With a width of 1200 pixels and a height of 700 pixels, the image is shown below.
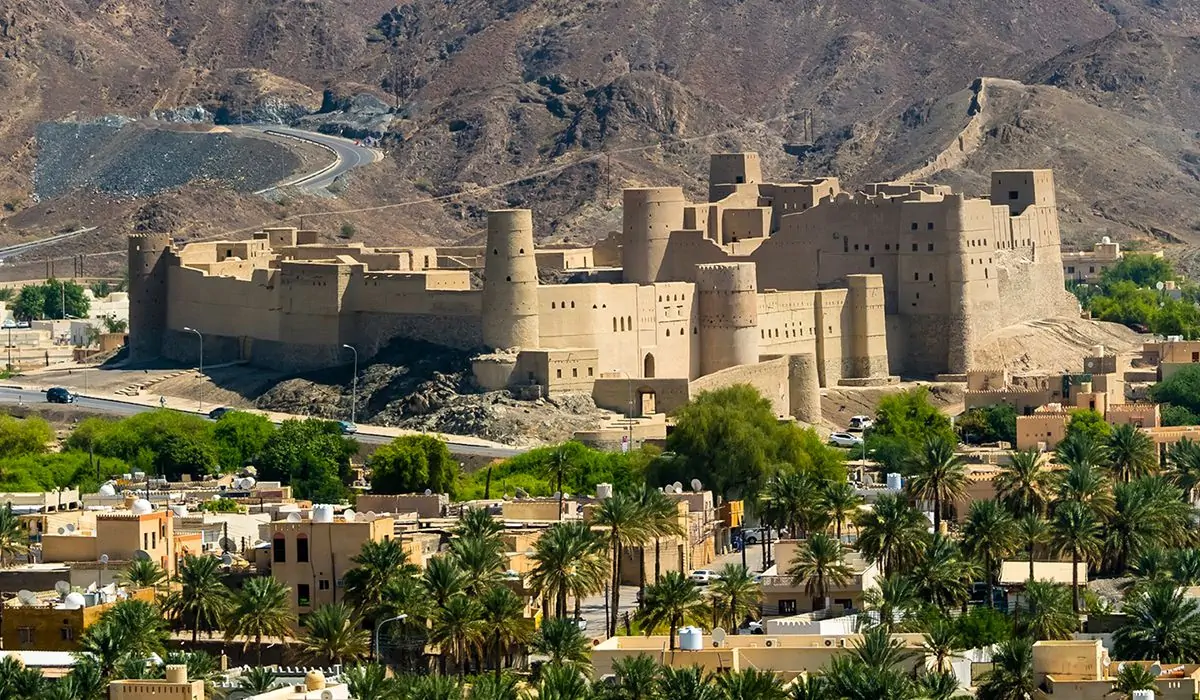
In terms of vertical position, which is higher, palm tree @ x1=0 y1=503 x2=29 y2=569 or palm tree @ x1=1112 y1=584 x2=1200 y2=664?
palm tree @ x1=0 y1=503 x2=29 y2=569

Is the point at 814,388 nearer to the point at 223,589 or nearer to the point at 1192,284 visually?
the point at 223,589

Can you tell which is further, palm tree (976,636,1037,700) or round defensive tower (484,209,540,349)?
round defensive tower (484,209,540,349)

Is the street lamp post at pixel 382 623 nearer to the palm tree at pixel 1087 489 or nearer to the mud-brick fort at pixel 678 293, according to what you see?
the palm tree at pixel 1087 489

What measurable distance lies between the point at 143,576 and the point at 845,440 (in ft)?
126

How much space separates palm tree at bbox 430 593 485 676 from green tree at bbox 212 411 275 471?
114 feet

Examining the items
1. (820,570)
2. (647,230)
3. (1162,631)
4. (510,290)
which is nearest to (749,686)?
(1162,631)

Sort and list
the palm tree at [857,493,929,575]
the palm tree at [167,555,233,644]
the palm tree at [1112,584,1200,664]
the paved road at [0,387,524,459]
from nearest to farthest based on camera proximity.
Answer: the palm tree at [1112,584,1200,664]
the palm tree at [167,555,233,644]
the palm tree at [857,493,929,575]
the paved road at [0,387,524,459]

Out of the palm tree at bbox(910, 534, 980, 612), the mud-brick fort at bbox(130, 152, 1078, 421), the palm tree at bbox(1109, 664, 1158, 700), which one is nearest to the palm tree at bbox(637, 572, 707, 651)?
the palm tree at bbox(910, 534, 980, 612)

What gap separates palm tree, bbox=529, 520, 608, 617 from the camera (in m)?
62.4

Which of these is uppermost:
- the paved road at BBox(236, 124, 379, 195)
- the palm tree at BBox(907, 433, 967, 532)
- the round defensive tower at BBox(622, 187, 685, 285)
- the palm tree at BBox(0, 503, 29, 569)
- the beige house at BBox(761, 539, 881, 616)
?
the paved road at BBox(236, 124, 379, 195)

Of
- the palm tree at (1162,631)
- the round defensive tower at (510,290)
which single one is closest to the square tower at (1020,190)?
the round defensive tower at (510,290)

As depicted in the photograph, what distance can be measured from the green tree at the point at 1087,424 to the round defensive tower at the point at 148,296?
3348cm

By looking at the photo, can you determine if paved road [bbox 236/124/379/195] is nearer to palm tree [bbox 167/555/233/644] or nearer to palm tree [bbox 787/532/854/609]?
palm tree [bbox 787/532/854/609]

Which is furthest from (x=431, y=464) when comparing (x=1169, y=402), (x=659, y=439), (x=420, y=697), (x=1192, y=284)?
(x=1192, y=284)
